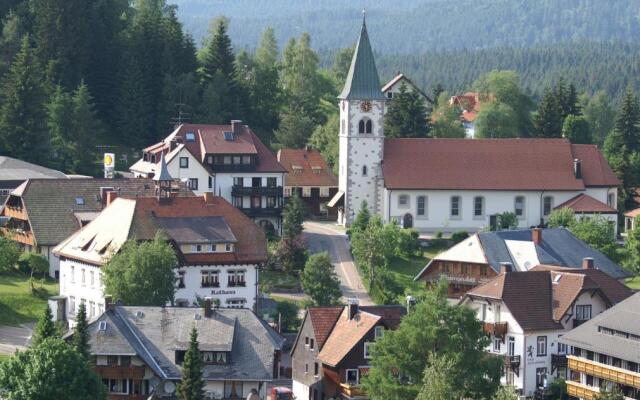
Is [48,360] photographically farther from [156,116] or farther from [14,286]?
[156,116]

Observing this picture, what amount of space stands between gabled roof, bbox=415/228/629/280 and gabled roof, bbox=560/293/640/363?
1335 cm

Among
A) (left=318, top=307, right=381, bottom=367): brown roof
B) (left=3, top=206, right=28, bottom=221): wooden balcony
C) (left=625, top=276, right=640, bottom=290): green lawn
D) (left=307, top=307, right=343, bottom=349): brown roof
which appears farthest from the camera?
(left=3, top=206, right=28, bottom=221): wooden balcony

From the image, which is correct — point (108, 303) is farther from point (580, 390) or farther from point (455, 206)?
point (455, 206)

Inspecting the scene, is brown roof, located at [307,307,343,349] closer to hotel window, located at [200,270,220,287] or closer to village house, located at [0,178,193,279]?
hotel window, located at [200,270,220,287]

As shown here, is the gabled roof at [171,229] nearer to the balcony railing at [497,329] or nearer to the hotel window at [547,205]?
the balcony railing at [497,329]

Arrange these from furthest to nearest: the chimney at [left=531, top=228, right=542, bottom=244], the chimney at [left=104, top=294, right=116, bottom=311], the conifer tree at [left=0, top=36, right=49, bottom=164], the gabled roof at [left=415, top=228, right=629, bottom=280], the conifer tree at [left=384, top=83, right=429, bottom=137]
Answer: the conifer tree at [left=384, top=83, right=429, bottom=137]
the conifer tree at [left=0, top=36, right=49, bottom=164]
the chimney at [left=531, top=228, right=542, bottom=244]
the gabled roof at [left=415, top=228, right=629, bottom=280]
the chimney at [left=104, top=294, right=116, bottom=311]

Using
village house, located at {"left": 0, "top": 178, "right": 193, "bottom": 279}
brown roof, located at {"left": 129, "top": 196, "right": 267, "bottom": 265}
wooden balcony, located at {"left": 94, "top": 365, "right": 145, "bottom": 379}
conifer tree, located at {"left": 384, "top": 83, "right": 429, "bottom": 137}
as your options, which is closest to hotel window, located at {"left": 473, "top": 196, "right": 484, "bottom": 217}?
conifer tree, located at {"left": 384, "top": 83, "right": 429, "bottom": 137}

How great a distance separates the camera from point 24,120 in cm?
11231

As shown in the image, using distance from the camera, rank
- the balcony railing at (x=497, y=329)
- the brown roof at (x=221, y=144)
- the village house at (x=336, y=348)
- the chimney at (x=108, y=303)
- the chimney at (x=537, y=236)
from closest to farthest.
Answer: the village house at (x=336, y=348)
the chimney at (x=108, y=303)
the balcony railing at (x=497, y=329)
the chimney at (x=537, y=236)
the brown roof at (x=221, y=144)

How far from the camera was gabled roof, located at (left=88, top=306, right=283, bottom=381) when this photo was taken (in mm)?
71500

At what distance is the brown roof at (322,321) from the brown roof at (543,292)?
6.89 meters

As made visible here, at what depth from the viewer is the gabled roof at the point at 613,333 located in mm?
71312

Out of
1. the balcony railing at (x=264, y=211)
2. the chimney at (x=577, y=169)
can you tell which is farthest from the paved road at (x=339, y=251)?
the chimney at (x=577, y=169)

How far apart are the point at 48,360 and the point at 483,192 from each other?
49.2 meters
